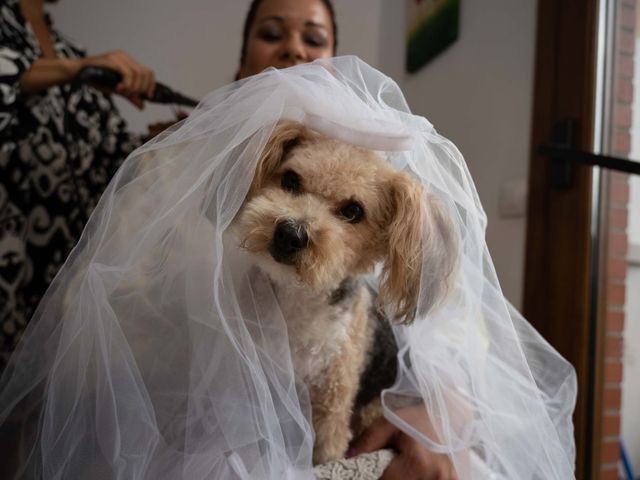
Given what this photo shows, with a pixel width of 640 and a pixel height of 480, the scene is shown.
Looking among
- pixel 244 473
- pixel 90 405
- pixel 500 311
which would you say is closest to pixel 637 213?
pixel 500 311

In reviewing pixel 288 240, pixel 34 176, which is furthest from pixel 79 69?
pixel 288 240

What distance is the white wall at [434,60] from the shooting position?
53.2 inches

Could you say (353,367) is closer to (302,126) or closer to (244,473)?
(244,473)

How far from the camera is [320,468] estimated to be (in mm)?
601

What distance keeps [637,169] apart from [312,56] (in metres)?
0.72

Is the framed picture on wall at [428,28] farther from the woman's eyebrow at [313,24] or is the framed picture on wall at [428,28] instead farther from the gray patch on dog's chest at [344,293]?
the gray patch on dog's chest at [344,293]

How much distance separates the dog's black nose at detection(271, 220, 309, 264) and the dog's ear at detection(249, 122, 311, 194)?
4.4 inches

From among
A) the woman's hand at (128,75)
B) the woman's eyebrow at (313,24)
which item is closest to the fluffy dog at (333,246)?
the woman's hand at (128,75)

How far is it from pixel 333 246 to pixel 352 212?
8cm

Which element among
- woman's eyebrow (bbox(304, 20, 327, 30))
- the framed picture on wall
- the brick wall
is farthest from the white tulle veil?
the framed picture on wall

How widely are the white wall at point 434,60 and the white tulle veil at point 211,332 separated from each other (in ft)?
2.47

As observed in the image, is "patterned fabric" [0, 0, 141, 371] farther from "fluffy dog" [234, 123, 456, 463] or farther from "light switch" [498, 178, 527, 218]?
"light switch" [498, 178, 527, 218]

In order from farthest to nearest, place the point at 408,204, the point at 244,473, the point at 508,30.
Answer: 1. the point at 508,30
2. the point at 408,204
3. the point at 244,473

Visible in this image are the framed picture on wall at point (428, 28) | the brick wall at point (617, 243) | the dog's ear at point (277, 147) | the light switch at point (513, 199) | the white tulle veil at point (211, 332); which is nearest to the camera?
the white tulle veil at point (211, 332)
